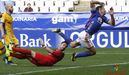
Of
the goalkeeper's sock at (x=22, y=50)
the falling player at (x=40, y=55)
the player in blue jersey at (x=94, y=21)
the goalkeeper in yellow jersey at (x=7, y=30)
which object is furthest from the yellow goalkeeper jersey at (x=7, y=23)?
the player in blue jersey at (x=94, y=21)

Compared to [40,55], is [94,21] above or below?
above

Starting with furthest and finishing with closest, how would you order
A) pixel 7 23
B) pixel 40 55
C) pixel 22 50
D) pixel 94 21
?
pixel 7 23, pixel 94 21, pixel 40 55, pixel 22 50

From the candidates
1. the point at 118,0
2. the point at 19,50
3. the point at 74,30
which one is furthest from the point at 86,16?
the point at 19,50

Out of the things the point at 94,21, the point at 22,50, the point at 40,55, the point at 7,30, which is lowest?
the point at 40,55

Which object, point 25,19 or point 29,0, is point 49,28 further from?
point 29,0

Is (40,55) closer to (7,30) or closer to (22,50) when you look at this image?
(22,50)

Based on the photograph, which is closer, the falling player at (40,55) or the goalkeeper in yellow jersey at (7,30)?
the falling player at (40,55)

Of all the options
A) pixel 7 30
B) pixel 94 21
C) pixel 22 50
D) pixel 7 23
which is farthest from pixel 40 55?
pixel 94 21

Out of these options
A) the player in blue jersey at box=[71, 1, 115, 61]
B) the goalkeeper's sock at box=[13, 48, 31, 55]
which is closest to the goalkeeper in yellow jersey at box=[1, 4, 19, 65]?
the goalkeeper's sock at box=[13, 48, 31, 55]

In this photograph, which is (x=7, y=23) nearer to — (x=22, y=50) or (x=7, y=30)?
(x=7, y=30)

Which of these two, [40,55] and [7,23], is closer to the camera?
[40,55]

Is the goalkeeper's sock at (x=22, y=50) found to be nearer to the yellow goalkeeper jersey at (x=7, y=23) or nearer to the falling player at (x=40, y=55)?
the falling player at (x=40, y=55)

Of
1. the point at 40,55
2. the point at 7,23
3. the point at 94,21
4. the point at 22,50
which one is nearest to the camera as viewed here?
the point at 22,50

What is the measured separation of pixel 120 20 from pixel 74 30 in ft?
7.58
